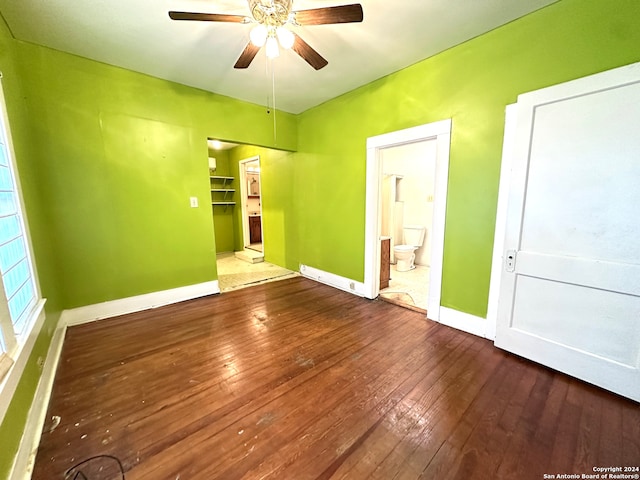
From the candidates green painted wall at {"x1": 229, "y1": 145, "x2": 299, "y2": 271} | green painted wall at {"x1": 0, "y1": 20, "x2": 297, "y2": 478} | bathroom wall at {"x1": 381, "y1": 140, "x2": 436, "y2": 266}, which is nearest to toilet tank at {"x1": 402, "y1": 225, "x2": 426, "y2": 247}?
bathroom wall at {"x1": 381, "y1": 140, "x2": 436, "y2": 266}

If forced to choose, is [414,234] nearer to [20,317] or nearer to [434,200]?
[434,200]

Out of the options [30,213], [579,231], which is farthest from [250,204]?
[579,231]

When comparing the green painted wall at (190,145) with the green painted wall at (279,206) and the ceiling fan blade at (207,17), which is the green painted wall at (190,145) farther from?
the ceiling fan blade at (207,17)

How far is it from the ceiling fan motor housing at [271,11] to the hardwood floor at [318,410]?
246 centimetres

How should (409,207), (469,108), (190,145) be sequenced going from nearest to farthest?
(469,108) → (190,145) → (409,207)

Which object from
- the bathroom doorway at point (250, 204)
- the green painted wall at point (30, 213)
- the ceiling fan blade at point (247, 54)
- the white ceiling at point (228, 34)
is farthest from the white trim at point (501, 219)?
the bathroom doorway at point (250, 204)

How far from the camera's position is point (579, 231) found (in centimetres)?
169

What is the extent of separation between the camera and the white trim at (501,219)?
6.57ft

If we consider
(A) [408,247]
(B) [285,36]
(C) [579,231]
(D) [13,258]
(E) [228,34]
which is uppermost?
(E) [228,34]

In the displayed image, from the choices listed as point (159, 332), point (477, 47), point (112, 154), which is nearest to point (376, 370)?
point (159, 332)

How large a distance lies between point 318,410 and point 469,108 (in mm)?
2738

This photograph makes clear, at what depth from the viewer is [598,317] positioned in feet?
5.41

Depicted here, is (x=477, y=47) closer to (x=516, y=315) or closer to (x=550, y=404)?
(x=516, y=315)

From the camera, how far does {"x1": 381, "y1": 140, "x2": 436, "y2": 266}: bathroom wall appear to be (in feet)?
15.8
